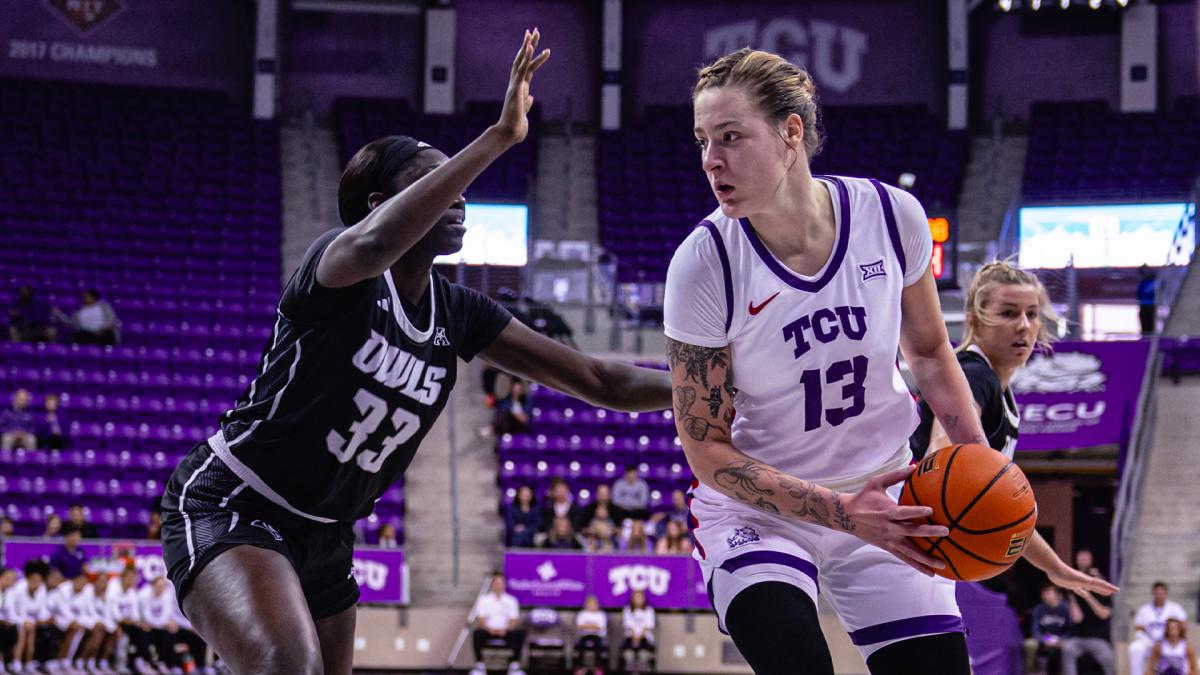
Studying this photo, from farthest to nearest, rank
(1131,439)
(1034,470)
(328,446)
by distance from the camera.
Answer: (1034,470)
(1131,439)
(328,446)

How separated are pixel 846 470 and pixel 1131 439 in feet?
38.9

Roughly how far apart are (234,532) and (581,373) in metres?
1.16

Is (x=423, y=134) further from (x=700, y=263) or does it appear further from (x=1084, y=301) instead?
(x=700, y=263)

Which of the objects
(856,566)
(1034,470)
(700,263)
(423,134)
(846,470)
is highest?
(423,134)

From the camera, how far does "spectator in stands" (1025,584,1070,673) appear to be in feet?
39.9

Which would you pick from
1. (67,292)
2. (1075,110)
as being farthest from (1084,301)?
(67,292)

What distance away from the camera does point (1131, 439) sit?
14.0 m

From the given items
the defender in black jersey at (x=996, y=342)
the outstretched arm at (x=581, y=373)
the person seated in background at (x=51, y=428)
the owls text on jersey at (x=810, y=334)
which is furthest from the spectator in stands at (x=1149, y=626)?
the person seated in background at (x=51, y=428)

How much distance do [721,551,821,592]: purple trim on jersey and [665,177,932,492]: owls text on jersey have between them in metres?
0.22

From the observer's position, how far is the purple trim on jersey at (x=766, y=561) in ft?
10.5

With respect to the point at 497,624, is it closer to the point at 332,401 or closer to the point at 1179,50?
the point at 332,401

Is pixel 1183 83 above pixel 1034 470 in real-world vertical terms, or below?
above

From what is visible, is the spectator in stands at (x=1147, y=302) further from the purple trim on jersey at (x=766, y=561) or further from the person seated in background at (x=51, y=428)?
the person seated in background at (x=51, y=428)

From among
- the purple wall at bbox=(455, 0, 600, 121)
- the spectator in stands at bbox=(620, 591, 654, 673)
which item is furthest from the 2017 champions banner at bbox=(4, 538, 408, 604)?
the purple wall at bbox=(455, 0, 600, 121)
